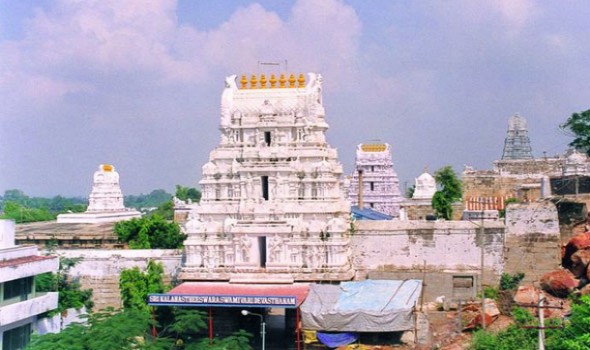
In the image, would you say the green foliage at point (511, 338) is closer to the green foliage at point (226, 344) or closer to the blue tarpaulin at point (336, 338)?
the blue tarpaulin at point (336, 338)

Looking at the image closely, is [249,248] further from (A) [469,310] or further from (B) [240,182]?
(A) [469,310]

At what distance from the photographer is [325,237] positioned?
1328 inches

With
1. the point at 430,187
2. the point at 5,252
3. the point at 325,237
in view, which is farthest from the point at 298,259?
the point at 430,187

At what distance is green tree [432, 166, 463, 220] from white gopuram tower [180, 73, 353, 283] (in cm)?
1502

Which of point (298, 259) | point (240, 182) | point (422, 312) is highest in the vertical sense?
point (240, 182)

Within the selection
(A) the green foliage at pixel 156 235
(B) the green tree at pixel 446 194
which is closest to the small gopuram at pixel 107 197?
(A) the green foliage at pixel 156 235

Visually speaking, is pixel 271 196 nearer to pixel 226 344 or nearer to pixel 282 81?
pixel 282 81

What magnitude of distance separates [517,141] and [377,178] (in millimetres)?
19725

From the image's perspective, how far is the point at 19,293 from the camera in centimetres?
3028

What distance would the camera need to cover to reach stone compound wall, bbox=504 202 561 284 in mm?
34781

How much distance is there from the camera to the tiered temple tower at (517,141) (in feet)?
252

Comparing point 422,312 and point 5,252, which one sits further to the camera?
point 422,312

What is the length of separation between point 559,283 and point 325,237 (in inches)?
397

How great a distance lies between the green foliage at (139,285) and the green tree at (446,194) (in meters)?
20.7
